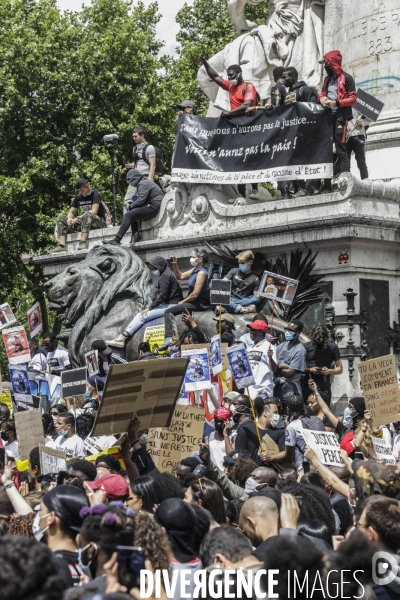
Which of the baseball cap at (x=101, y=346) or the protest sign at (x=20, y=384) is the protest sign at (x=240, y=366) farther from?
the baseball cap at (x=101, y=346)

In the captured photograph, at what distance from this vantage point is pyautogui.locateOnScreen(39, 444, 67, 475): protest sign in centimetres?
900

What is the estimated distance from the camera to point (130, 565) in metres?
5.03

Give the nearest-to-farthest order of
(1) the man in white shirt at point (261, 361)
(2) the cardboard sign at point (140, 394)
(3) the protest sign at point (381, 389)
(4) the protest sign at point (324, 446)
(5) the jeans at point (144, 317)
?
(2) the cardboard sign at point (140, 394) < (4) the protest sign at point (324, 446) < (3) the protest sign at point (381, 389) < (1) the man in white shirt at point (261, 361) < (5) the jeans at point (144, 317)

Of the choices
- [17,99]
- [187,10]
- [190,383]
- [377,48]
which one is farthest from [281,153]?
[187,10]

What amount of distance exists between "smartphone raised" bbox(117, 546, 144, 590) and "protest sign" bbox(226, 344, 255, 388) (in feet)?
25.3

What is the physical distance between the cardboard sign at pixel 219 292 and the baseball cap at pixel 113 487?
8498 mm

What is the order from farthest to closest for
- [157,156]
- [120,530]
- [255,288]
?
1. [157,156]
2. [255,288]
3. [120,530]

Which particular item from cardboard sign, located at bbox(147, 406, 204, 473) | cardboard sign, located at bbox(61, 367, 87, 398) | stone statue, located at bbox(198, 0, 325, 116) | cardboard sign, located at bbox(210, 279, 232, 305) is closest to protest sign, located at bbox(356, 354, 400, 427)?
cardboard sign, located at bbox(147, 406, 204, 473)

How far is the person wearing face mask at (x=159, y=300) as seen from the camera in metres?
17.0

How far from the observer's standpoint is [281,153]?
58.9 feet

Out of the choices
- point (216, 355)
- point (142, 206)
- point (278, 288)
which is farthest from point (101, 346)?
point (142, 206)

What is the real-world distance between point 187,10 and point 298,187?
27.7 m

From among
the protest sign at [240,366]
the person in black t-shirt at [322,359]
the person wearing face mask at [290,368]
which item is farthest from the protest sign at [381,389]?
the person in black t-shirt at [322,359]

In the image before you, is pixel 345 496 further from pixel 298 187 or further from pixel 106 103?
pixel 106 103
